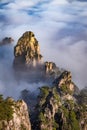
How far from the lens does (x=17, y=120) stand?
135875mm

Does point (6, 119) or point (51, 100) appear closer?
point (6, 119)

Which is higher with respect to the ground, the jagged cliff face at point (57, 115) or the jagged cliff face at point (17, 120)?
the jagged cliff face at point (57, 115)

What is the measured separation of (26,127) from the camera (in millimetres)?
142375

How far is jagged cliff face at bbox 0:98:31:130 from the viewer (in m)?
131

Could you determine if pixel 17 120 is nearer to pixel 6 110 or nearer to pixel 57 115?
pixel 6 110

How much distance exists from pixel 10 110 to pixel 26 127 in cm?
1159

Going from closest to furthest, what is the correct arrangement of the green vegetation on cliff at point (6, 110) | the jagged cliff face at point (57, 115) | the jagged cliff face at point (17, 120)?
the green vegetation on cliff at point (6, 110) < the jagged cliff face at point (17, 120) < the jagged cliff face at point (57, 115)

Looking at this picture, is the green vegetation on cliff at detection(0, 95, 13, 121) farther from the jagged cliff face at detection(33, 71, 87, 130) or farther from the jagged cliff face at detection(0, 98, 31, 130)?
the jagged cliff face at detection(33, 71, 87, 130)

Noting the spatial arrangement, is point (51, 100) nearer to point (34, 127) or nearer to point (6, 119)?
point (34, 127)

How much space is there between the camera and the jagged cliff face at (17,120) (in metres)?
131

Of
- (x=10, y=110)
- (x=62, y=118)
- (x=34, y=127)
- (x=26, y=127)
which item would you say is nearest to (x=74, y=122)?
(x=62, y=118)

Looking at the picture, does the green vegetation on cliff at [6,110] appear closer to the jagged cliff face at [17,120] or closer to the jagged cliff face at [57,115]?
the jagged cliff face at [17,120]

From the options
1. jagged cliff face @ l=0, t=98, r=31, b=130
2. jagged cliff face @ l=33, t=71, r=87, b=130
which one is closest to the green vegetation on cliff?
jagged cliff face @ l=0, t=98, r=31, b=130

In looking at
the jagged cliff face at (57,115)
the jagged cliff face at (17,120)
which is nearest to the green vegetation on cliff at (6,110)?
the jagged cliff face at (17,120)
